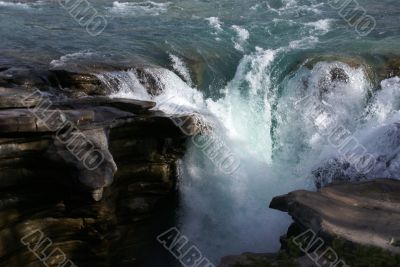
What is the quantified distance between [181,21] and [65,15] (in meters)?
3.09

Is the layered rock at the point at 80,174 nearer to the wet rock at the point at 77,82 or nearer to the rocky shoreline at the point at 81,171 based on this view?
the rocky shoreline at the point at 81,171

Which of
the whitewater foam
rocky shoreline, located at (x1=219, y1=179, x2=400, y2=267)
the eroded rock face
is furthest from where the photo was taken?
the whitewater foam

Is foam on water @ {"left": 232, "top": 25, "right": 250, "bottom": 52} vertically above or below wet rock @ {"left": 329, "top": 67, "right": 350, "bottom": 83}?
below

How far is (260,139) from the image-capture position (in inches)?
455

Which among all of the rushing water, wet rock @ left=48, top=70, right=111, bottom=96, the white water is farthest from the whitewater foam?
wet rock @ left=48, top=70, right=111, bottom=96

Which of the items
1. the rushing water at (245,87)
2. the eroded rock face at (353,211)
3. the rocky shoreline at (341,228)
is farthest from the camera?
the rushing water at (245,87)

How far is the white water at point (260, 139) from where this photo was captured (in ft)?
33.1

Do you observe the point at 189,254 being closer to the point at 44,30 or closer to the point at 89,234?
the point at 89,234

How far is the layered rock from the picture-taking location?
769 cm

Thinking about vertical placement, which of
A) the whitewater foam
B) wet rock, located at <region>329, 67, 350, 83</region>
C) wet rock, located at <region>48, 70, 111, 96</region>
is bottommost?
wet rock, located at <region>48, 70, 111, 96</region>

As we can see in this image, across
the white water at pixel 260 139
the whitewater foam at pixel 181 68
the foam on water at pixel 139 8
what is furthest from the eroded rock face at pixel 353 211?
the foam on water at pixel 139 8

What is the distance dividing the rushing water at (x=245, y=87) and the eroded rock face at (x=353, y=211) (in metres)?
1.12

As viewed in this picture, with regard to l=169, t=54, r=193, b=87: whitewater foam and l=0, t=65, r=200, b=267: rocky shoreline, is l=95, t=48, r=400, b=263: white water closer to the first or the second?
l=169, t=54, r=193, b=87: whitewater foam

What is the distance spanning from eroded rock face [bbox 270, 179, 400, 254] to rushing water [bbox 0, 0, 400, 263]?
1.12m
